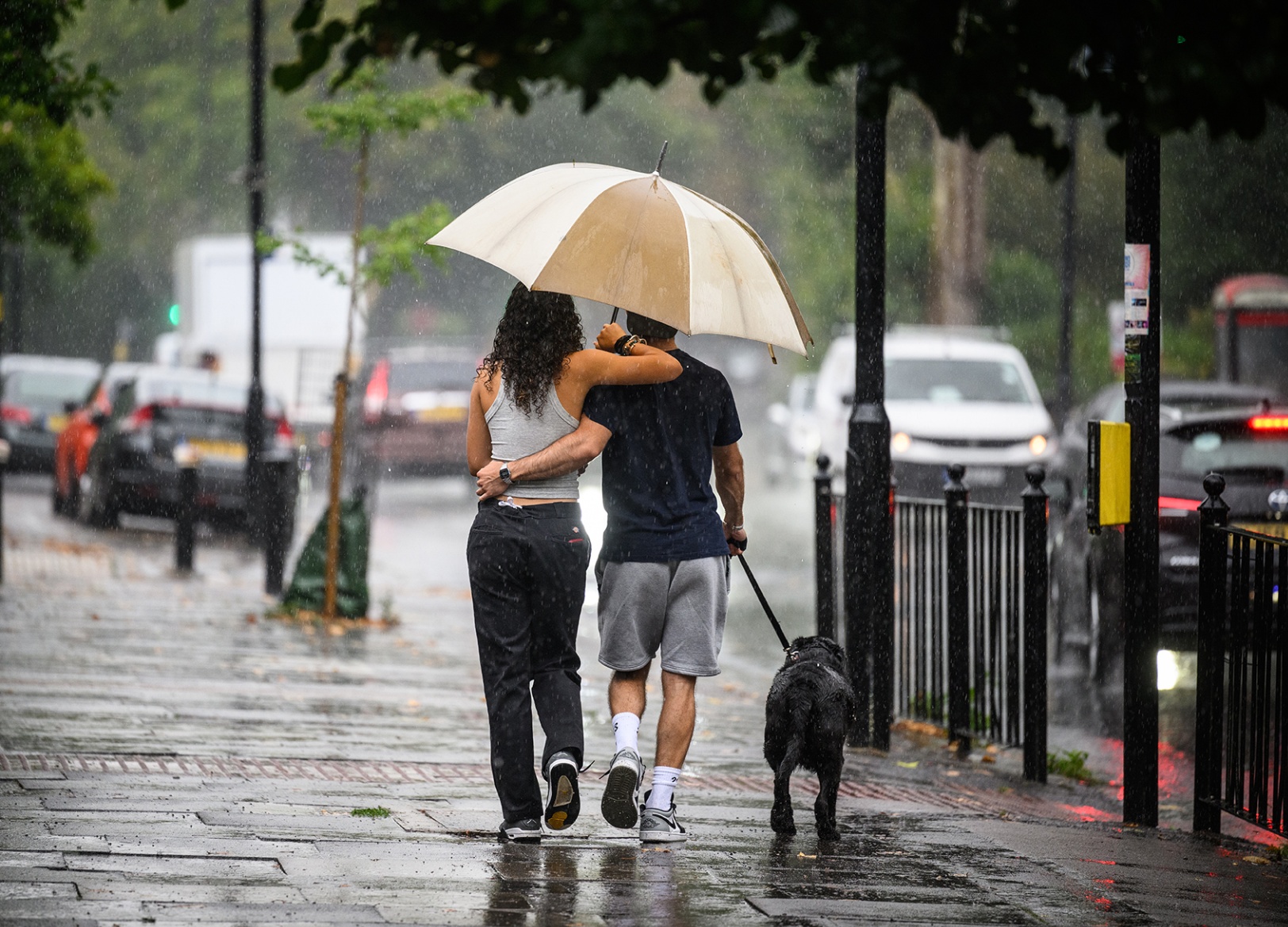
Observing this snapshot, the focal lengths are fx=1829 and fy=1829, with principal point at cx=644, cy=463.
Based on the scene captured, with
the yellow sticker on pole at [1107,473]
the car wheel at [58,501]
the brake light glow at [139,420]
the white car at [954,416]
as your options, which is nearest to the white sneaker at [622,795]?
the yellow sticker on pole at [1107,473]

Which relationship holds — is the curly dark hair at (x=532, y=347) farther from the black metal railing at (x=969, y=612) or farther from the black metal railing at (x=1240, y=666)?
the black metal railing at (x=969, y=612)

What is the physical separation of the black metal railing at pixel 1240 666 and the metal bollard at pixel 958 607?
1599 mm

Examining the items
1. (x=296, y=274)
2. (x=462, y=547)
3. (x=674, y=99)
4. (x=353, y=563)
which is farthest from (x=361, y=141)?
(x=674, y=99)

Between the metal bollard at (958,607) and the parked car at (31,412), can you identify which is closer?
the metal bollard at (958,607)

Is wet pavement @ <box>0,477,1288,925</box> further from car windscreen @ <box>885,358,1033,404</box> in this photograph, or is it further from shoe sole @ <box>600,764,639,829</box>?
car windscreen @ <box>885,358,1033,404</box>

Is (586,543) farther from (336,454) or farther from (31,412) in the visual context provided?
(31,412)

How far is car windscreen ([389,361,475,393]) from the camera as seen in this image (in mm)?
26984

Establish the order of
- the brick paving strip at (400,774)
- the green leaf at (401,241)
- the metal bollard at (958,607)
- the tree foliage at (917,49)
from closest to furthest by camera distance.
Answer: the tree foliage at (917,49) < the brick paving strip at (400,774) < the metal bollard at (958,607) < the green leaf at (401,241)

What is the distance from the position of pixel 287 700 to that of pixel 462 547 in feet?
35.3

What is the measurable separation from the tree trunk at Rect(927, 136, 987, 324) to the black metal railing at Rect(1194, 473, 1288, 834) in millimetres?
24570

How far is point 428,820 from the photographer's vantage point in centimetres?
622

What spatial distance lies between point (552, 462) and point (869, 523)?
320cm

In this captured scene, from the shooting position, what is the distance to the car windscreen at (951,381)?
2059 cm

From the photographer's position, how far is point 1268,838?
7539 millimetres
